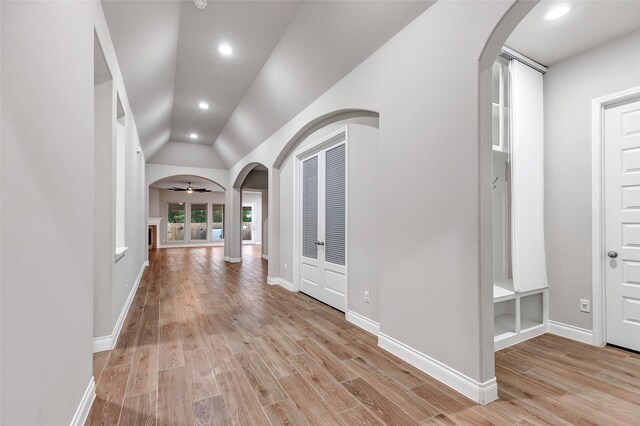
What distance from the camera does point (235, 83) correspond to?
4.54 m

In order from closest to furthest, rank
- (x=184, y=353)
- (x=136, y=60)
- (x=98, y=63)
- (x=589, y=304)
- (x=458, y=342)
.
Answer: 1. (x=458, y=342)
2. (x=98, y=63)
3. (x=184, y=353)
4. (x=589, y=304)
5. (x=136, y=60)

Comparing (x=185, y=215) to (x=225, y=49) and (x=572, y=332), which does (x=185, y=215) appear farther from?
(x=572, y=332)

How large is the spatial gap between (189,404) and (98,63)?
2.71m

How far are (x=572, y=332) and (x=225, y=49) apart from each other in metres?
5.00

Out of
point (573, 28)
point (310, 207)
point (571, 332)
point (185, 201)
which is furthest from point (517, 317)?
point (185, 201)

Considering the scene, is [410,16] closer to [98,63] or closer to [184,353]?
[98,63]

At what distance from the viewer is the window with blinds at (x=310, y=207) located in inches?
171

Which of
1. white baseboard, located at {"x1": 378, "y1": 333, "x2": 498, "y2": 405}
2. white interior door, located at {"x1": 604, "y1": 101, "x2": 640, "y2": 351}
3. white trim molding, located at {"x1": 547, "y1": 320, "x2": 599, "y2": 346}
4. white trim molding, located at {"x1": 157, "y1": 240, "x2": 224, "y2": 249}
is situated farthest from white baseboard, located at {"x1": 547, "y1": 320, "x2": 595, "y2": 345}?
white trim molding, located at {"x1": 157, "y1": 240, "x2": 224, "y2": 249}

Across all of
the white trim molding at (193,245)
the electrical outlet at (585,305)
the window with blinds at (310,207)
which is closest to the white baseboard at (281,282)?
the window with blinds at (310,207)

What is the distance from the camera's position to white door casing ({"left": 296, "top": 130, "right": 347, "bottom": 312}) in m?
3.71

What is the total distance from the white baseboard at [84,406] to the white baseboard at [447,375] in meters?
2.16

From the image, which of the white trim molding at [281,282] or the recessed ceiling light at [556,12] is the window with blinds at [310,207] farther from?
the recessed ceiling light at [556,12]

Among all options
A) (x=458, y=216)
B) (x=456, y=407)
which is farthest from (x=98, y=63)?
(x=456, y=407)

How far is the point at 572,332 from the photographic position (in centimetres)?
291
